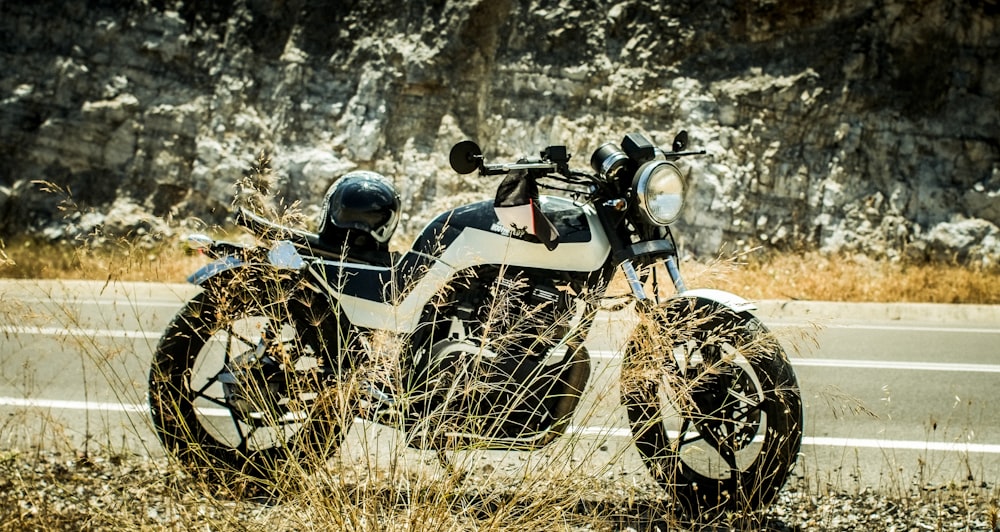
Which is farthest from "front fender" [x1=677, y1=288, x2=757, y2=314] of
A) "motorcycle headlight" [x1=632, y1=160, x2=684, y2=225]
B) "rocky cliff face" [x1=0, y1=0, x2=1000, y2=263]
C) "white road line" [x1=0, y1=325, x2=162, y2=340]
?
"rocky cliff face" [x1=0, y1=0, x2=1000, y2=263]

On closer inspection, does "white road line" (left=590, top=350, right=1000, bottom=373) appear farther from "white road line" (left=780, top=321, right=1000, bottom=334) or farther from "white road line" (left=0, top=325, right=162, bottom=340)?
"white road line" (left=0, top=325, right=162, bottom=340)

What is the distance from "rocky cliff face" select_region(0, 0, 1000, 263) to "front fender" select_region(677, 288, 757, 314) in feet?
32.8

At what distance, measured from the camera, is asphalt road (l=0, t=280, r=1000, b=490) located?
10.6 feet

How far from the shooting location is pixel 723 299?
10.9ft

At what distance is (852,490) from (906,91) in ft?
37.7

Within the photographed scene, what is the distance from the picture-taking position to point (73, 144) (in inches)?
603

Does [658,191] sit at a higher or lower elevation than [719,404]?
higher

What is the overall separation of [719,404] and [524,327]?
0.81m

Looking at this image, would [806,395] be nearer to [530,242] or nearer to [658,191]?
[658,191]

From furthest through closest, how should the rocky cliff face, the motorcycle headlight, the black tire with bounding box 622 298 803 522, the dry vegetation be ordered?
the rocky cliff face
the motorcycle headlight
the black tire with bounding box 622 298 803 522
the dry vegetation

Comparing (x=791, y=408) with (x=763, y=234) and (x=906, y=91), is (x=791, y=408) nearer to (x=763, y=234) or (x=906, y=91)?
(x=763, y=234)

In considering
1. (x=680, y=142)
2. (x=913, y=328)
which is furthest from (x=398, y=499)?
(x=913, y=328)

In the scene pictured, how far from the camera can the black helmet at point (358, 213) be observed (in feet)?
13.1

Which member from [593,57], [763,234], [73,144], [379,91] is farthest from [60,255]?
[763,234]
